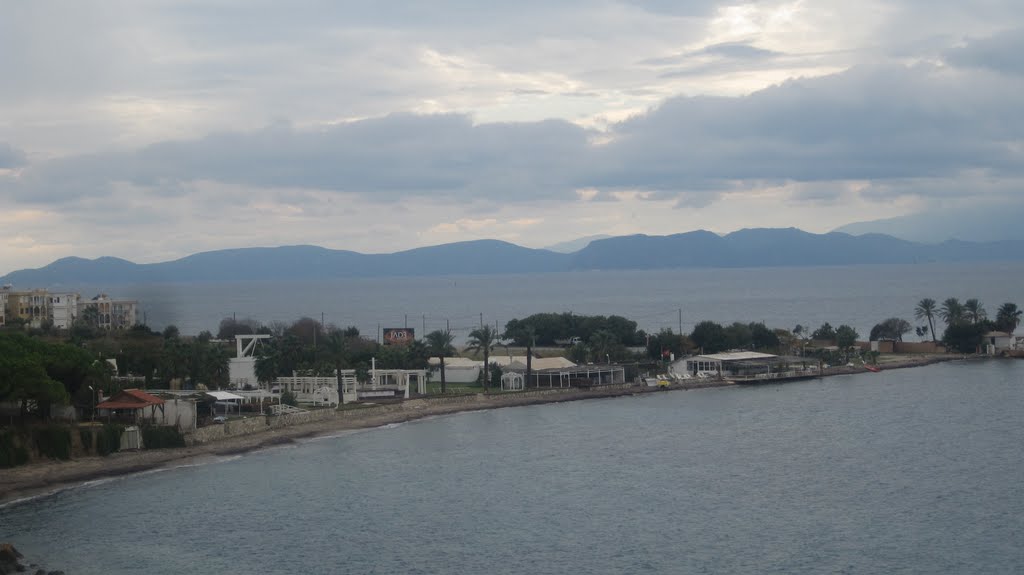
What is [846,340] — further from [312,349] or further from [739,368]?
[312,349]

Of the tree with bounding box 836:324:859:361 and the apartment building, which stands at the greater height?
the apartment building

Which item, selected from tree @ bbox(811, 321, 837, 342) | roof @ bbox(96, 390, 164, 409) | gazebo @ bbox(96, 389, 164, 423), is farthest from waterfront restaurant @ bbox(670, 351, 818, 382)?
roof @ bbox(96, 390, 164, 409)

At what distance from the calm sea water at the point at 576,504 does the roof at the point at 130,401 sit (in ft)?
17.5

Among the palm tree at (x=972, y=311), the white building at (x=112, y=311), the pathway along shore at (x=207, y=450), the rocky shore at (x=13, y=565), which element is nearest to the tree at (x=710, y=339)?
the pathway along shore at (x=207, y=450)

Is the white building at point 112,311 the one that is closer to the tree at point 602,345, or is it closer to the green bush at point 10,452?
the tree at point 602,345

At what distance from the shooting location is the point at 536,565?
114ft

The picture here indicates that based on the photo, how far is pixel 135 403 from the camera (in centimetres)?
5206

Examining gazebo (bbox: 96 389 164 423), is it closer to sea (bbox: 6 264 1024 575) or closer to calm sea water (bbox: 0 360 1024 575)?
sea (bbox: 6 264 1024 575)

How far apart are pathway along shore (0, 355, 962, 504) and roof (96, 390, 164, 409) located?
8.87ft

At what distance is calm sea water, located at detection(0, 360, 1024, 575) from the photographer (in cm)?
3516

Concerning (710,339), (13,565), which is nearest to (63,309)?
(710,339)

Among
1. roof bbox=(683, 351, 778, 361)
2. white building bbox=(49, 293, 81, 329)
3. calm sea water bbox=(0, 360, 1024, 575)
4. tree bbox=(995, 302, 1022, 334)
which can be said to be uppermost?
white building bbox=(49, 293, 81, 329)

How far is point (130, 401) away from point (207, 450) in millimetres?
4627

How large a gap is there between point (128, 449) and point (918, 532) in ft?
116
